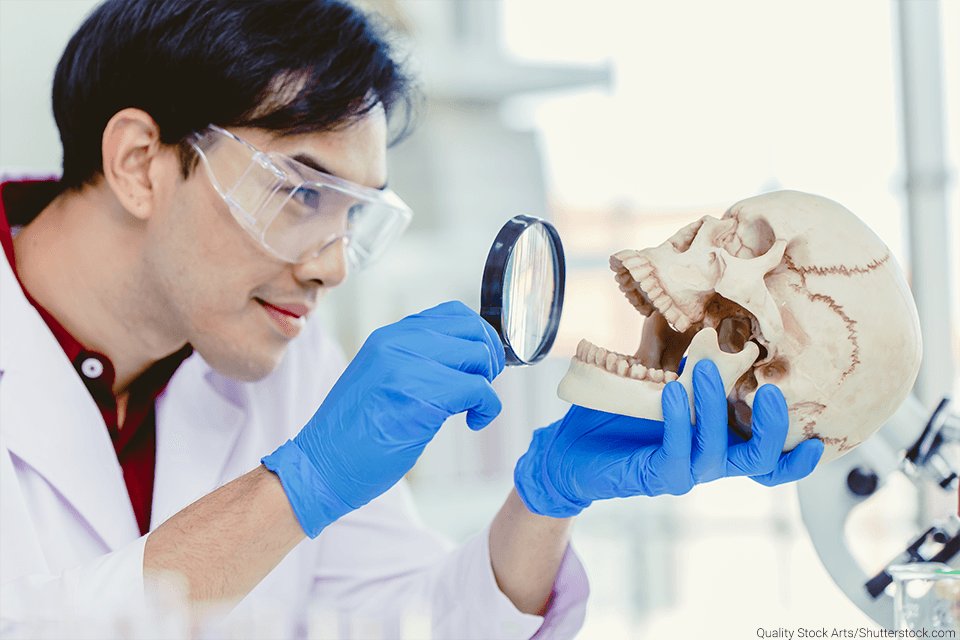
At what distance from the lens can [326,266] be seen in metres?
1.32

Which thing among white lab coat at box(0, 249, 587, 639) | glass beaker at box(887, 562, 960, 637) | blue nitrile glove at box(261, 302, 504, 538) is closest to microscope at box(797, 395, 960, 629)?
glass beaker at box(887, 562, 960, 637)

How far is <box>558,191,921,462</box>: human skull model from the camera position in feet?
3.31

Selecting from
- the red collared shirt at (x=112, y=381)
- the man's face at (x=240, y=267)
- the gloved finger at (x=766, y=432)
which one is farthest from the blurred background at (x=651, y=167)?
the gloved finger at (x=766, y=432)

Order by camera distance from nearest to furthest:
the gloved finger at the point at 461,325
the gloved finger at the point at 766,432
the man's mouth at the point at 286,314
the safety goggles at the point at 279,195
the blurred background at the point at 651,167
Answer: the gloved finger at the point at 766,432 < the gloved finger at the point at 461,325 < the safety goggles at the point at 279,195 < the man's mouth at the point at 286,314 < the blurred background at the point at 651,167

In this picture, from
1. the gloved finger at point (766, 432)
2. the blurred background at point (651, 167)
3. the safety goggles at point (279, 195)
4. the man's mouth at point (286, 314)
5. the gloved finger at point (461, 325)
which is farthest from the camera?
the blurred background at point (651, 167)

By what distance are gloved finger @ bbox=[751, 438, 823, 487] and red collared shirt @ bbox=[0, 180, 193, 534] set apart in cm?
117

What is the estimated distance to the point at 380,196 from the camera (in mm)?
1343

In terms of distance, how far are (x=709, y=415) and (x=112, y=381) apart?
1.15 m

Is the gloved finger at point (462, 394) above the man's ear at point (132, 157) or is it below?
below

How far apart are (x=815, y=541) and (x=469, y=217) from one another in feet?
6.03

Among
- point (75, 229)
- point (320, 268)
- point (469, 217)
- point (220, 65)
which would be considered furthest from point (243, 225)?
point (469, 217)

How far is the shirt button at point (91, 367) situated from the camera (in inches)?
55.8

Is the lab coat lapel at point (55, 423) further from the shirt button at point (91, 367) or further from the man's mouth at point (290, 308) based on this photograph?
the man's mouth at point (290, 308)

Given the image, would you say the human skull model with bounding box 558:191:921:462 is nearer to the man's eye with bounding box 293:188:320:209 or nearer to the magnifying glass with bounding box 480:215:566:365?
the magnifying glass with bounding box 480:215:566:365
